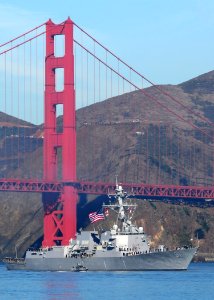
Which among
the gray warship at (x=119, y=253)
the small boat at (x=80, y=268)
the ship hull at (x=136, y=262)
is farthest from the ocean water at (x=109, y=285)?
the small boat at (x=80, y=268)

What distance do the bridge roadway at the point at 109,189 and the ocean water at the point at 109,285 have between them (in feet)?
44.0

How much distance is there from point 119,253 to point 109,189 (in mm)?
22325

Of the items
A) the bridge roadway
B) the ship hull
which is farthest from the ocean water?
the bridge roadway

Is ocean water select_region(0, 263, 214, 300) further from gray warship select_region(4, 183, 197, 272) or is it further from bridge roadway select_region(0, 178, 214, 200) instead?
bridge roadway select_region(0, 178, 214, 200)

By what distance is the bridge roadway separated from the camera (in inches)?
6560

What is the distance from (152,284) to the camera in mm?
131125

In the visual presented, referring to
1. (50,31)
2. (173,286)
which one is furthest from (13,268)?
(173,286)

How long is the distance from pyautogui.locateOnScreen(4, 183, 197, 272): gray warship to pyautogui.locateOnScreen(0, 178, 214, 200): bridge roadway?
11452 mm

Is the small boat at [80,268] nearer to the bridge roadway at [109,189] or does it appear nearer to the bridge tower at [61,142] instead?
the bridge tower at [61,142]

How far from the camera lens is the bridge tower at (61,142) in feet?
536

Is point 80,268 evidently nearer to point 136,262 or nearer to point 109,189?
point 136,262

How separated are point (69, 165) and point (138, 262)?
55.8 ft

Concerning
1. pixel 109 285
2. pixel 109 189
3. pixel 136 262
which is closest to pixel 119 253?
pixel 136 262

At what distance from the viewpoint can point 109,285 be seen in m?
130
